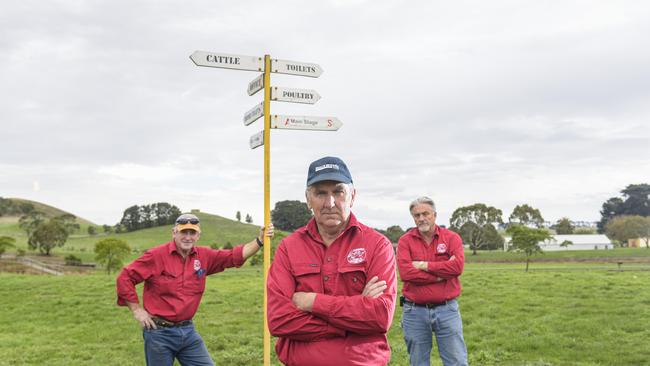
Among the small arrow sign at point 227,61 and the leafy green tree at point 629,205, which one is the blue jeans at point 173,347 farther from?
the leafy green tree at point 629,205

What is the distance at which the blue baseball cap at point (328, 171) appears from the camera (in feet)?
11.7

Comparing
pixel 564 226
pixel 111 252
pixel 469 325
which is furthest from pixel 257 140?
pixel 564 226

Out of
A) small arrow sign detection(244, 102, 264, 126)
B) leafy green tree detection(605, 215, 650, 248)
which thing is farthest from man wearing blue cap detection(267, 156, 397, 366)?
leafy green tree detection(605, 215, 650, 248)

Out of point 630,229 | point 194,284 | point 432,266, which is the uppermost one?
point 630,229

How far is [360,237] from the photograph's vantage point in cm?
371

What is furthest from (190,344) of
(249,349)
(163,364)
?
(249,349)

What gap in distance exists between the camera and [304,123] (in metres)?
6.44

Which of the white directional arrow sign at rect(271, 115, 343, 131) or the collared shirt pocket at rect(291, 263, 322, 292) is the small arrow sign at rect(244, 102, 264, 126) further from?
the collared shirt pocket at rect(291, 263, 322, 292)

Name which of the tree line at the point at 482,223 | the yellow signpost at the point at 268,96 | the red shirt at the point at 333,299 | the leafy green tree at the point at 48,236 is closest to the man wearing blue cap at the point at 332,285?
the red shirt at the point at 333,299

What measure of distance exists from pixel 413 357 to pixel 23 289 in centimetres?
2388

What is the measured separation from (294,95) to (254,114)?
1.99ft

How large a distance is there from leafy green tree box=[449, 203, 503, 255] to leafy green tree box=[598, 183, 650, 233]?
225 ft

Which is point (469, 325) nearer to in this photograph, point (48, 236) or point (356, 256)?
point (356, 256)

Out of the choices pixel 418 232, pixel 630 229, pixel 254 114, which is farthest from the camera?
pixel 630 229
